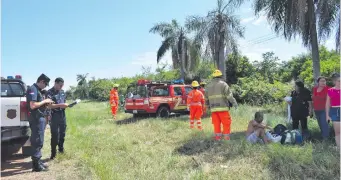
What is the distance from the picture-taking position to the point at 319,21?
12.4m

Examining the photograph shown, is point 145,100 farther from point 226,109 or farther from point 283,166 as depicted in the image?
point 283,166

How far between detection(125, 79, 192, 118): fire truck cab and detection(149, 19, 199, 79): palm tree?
14.3 m

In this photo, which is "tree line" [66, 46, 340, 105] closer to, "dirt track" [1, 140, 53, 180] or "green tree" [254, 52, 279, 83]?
"green tree" [254, 52, 279, 83]

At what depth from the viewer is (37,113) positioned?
5984 millimetres

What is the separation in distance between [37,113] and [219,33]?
13359 mm

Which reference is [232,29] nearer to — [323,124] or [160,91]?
[160,91]

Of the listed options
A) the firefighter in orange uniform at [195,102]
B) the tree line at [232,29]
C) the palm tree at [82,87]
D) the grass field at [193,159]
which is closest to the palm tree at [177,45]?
the tree line at [232,29]

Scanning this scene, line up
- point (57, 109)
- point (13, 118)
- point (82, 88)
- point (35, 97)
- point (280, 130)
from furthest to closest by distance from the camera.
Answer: point (82, 88) → point (280, 130) → point (57, 109) → point (13, 118) → point (35, 97)

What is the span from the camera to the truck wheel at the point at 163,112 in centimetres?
1443

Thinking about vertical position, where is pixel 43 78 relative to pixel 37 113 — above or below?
above

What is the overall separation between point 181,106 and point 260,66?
2285 centimetres

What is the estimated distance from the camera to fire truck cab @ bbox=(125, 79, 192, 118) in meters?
14.2

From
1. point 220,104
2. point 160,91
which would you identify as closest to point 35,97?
point 220,104

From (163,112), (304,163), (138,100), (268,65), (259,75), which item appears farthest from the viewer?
(268,65)
